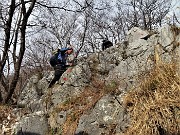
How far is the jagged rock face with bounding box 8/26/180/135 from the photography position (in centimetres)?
697

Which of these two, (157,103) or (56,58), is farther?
(56,58)

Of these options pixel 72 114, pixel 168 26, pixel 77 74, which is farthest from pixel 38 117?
pixel 168 26

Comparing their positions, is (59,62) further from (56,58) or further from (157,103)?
(157,103)

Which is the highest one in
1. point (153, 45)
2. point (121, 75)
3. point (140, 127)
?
point (153, 45)

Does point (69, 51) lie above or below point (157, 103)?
above

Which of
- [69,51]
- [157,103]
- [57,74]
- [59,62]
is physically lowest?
[157,103]

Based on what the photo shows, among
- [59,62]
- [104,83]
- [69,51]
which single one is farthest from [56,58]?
[104,83]

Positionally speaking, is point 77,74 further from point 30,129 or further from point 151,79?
point 151,79

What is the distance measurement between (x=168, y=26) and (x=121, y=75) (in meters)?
1.76

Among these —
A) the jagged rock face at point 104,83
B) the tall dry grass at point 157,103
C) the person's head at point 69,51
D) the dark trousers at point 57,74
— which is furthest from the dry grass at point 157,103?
the person's head at point 69,51

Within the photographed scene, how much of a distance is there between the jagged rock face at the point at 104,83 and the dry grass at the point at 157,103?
361mm

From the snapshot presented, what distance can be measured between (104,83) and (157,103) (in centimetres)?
268

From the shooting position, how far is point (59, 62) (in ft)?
35.8

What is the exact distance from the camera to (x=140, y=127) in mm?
5949
